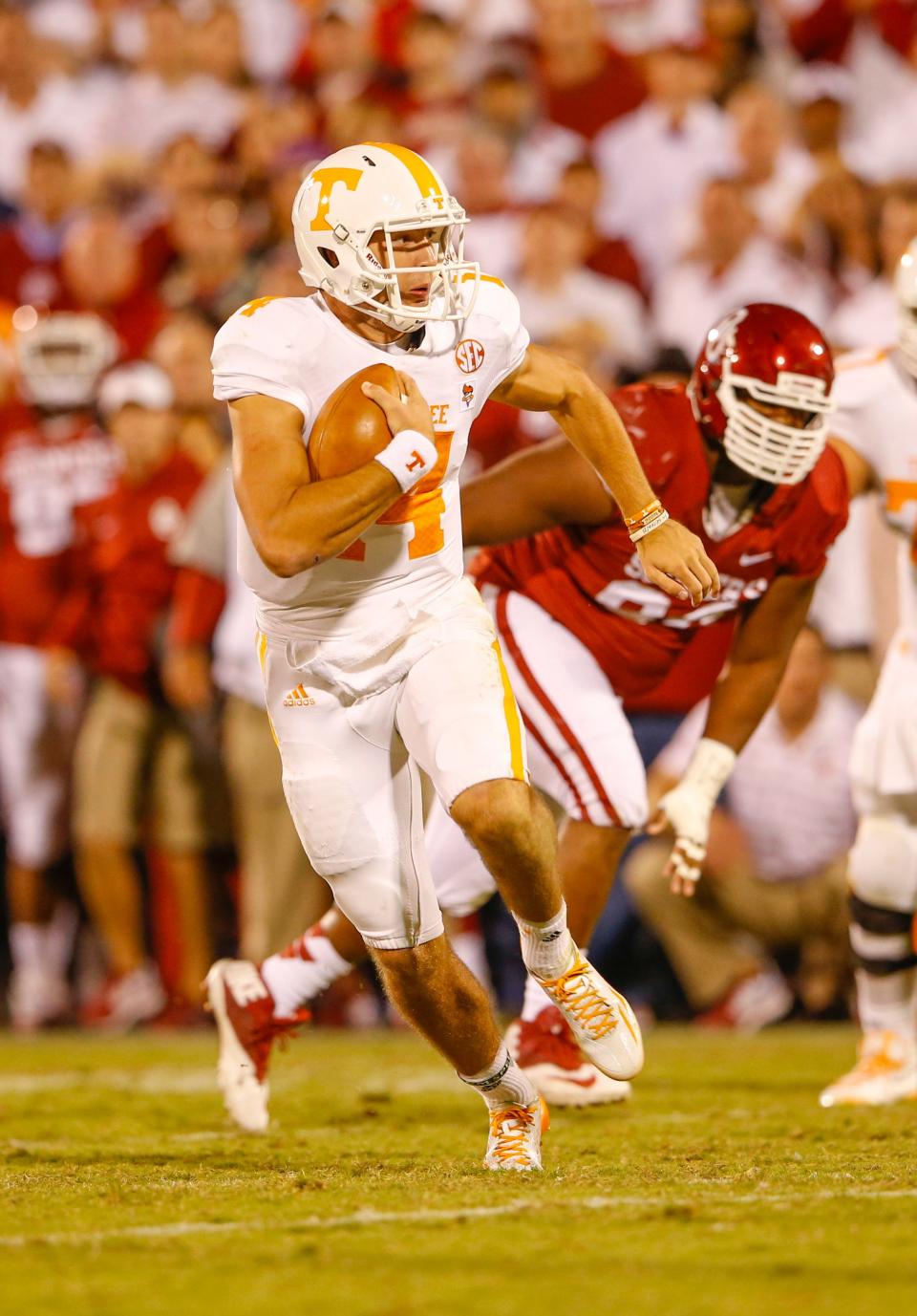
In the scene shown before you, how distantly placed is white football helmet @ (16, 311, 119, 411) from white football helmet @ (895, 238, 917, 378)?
14.3 ft

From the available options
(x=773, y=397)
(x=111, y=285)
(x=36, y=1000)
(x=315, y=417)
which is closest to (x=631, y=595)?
(x=773, y=397)

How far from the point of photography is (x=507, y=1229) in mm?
3193

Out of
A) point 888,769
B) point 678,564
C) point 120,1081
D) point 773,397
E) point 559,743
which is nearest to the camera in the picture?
point 678,564

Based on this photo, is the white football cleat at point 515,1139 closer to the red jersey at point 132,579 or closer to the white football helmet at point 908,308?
the white football helmet at point 908,308

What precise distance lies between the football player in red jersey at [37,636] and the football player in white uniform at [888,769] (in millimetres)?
4050

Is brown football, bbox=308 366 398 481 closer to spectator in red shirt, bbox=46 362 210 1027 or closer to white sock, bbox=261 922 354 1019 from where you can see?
white sock, bbox=261 922 354 1019

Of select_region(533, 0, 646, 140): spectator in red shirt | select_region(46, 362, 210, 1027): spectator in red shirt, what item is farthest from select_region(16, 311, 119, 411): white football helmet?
select_region(533, 0, 646, 140): spectator in red shirt

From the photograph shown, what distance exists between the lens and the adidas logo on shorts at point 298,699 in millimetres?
3975

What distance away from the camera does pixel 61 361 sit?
8633 millimetres

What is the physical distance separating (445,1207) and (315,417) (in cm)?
146

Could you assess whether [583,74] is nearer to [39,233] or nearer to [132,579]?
Answer: [39,233]

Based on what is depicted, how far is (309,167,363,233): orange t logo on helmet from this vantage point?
3967mm

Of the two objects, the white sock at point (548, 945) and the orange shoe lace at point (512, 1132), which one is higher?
the white sock at point (548, 945)

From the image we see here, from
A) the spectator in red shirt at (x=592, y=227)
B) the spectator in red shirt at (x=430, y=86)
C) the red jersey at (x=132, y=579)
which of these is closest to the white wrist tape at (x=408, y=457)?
the red jersey at (x=132, y=579)
